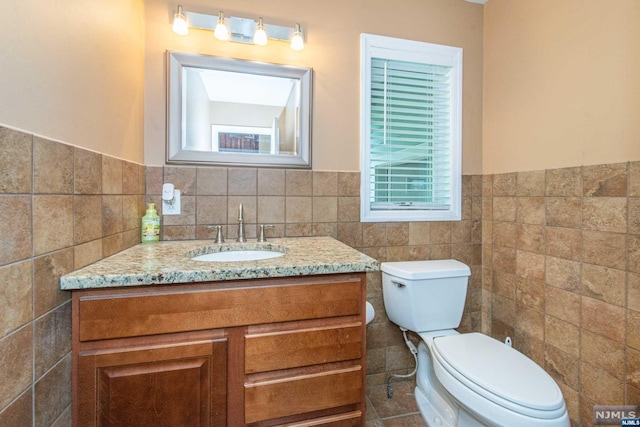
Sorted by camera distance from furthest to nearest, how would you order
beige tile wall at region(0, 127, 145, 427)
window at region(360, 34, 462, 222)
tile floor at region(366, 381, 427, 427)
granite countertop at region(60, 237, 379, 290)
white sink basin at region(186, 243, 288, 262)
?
window at region(360, 34, 462, 222) → tile floor at region(366, 381, 427, 427) → white sink basin at region(186, 243, 288, 262) → granite countertop at region(60, 237, 379, 290) → beige tile wall at region(0, 127, 145, 427)

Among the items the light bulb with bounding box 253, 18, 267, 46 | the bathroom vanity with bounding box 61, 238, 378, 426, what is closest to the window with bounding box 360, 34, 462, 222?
the light bulb with bounding box 253, 18, 267, 46

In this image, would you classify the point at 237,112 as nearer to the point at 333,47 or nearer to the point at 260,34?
the point at 260,34

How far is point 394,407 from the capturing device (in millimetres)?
1566

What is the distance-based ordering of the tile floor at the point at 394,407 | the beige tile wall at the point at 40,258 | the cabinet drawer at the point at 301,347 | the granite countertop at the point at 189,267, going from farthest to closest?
the tile floor at the point at 394,407 < the cabinet drawer at the point at 301,347 < the granite countertop at the point at 189,267 < the beige tile wall at the point at 40,258

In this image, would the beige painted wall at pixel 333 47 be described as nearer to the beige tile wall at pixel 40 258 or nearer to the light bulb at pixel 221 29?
the light bulb at pixel 221 29

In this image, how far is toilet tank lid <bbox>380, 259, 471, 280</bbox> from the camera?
148cm

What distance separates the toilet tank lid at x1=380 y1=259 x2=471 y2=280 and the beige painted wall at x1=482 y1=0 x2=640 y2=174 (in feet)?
2.20

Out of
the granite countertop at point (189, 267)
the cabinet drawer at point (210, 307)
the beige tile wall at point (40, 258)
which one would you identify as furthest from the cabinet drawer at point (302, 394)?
the beige tile wall at point (40, 258)

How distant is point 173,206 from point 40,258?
2.37ft

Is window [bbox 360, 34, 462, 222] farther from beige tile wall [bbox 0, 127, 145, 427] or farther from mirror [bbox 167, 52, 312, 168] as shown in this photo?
beige tile wall [bbox 0, 127, 145, 427]

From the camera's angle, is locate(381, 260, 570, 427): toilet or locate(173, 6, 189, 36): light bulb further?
locate(173, 6, 189, 36): light bulb

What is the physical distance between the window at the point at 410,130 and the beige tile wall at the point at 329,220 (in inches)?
3.5

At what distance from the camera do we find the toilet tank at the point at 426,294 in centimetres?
148

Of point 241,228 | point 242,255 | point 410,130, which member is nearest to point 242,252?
point 242,255
